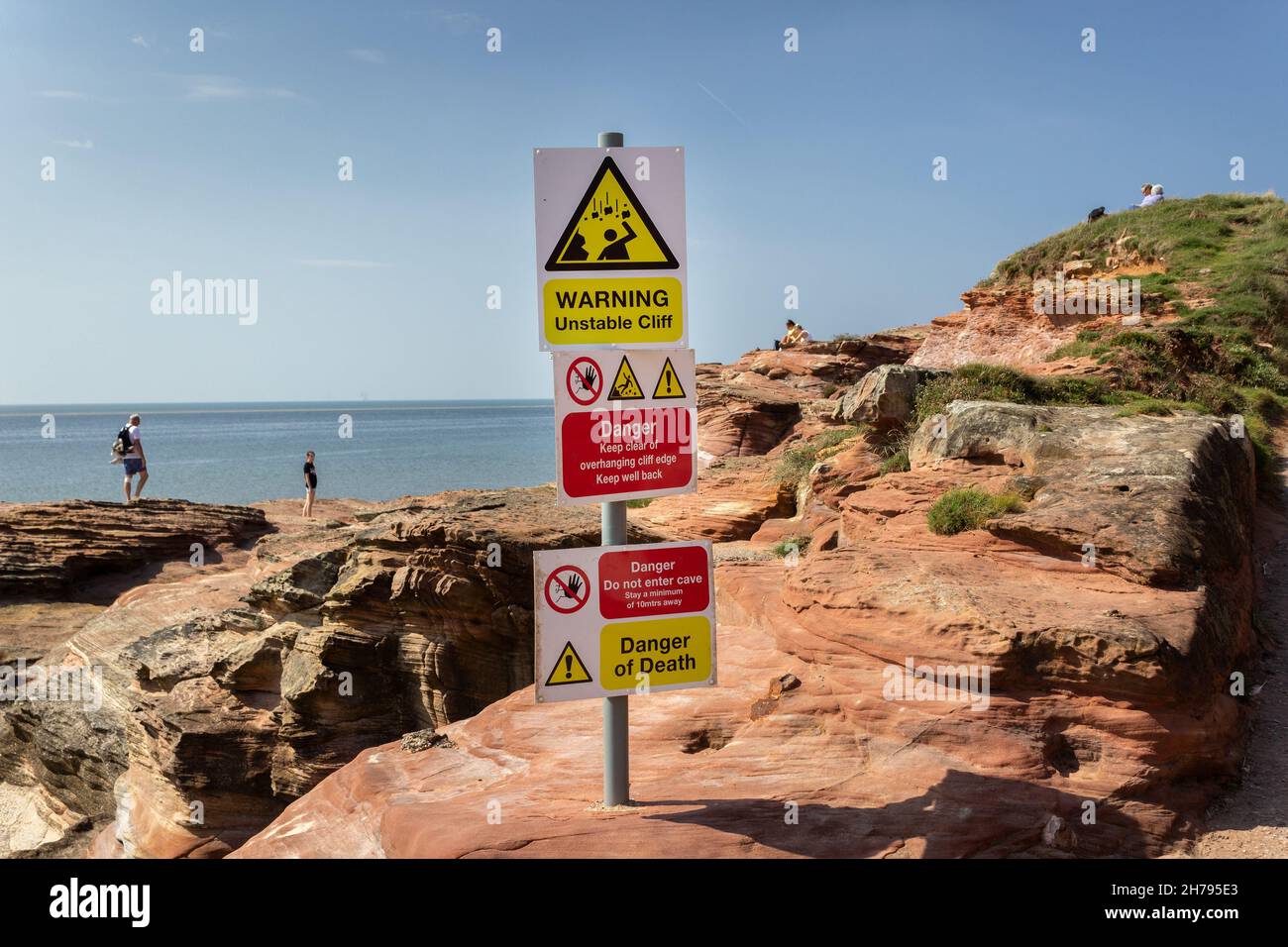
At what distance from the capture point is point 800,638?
6.80 m

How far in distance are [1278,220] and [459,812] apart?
1127 inches

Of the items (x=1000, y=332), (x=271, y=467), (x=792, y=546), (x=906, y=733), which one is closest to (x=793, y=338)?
(x=1000, y=332)

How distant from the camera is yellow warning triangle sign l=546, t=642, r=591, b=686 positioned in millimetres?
4977

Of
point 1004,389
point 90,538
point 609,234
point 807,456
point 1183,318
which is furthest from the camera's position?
point 90,538

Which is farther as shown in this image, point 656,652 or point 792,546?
point 792,546

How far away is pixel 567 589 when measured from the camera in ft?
16.5

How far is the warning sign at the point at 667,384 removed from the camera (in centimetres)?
503

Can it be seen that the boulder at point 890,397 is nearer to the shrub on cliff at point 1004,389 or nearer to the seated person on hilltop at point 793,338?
the shrub on cliff at point 1004,389

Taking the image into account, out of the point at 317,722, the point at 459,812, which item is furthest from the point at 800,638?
the point at 317,722

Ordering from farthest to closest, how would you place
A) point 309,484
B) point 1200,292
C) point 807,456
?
point 309,484
point 1200,292
point 807,456

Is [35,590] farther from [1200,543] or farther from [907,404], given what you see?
[1200,543]

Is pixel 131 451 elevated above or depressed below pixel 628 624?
above

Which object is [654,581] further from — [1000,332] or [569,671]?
[1000,332]

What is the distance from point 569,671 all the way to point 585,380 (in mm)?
1552
